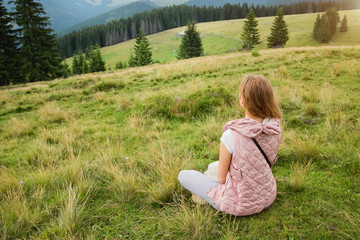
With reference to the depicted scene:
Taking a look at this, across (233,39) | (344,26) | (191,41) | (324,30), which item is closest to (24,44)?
(191,41)

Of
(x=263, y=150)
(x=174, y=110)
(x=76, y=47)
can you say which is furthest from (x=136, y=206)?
(x=76, y=47)

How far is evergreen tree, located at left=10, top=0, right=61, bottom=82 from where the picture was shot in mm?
29163

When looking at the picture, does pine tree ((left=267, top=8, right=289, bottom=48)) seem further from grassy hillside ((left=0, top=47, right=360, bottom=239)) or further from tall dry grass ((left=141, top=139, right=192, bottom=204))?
tall dry grass ((left=141, top=139, right=192, bottom=204))

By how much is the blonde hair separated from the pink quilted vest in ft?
0.42

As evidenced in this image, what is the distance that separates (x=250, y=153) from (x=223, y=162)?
1.10 ft

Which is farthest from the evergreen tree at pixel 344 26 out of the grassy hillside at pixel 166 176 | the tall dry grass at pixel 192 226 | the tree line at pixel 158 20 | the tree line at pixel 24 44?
the tall dry grass at pixel 192 226

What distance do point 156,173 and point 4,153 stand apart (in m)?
4.32

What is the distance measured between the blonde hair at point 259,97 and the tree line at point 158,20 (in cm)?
11700

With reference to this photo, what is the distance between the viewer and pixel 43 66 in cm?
3158

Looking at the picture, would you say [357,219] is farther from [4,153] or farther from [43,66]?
[43,66]

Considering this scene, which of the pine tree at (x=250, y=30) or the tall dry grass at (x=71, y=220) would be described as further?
the pine tree at (x=250, y=30)

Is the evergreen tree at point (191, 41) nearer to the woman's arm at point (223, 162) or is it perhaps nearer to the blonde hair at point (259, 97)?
the blonde hair at point (259, 97)

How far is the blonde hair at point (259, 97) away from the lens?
219 centimetres

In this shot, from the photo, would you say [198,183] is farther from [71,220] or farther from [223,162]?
[71,220]
